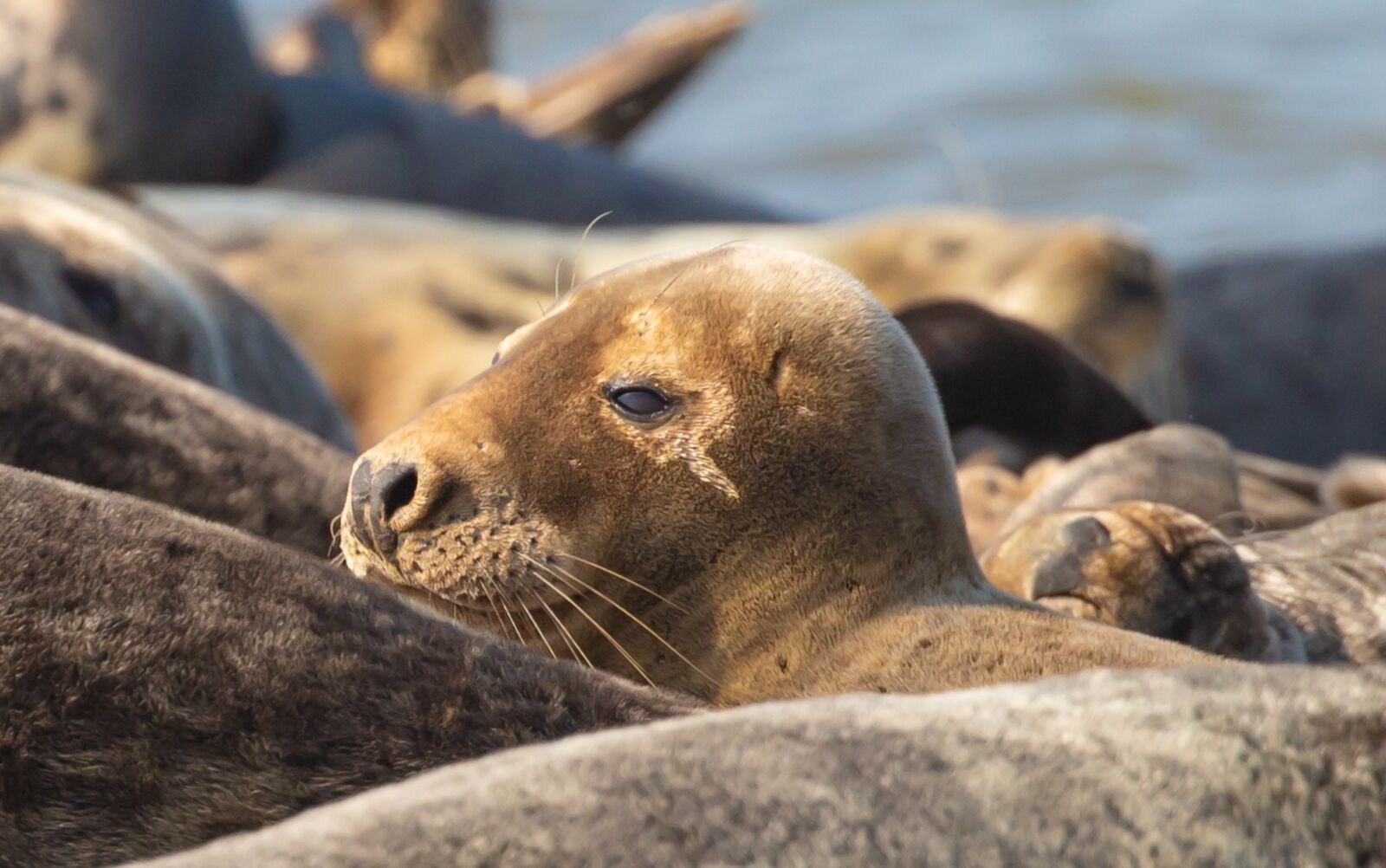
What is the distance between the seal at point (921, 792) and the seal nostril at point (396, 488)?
33.7 inches

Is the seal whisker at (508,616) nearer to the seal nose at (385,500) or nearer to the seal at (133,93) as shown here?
the seal nose at (385,500)

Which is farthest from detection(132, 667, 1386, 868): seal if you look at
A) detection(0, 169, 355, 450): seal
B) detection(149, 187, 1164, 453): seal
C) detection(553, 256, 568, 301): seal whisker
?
detection(149, 187, 1164, 453): seal

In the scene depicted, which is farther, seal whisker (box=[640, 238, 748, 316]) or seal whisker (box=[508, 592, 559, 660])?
seal whisker (box=[640, 238, 748, 316])

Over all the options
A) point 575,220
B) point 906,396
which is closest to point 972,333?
point 906,396

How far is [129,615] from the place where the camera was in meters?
2.00

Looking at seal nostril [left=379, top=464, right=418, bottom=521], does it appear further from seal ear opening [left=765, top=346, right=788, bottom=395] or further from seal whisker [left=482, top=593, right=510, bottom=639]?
seal ear opening [left=765, top=346, right=788, bottom=395]

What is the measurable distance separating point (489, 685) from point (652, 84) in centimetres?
958

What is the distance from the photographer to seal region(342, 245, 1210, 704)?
2613mm

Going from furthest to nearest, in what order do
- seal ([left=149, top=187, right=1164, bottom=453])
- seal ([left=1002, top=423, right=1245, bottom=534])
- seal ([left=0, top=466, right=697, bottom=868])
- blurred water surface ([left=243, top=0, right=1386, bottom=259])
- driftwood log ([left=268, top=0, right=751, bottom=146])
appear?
blurred water surface ([left=243, top=0, right=1386, bottom=259]) → driftwood log ([left=268, top=0, right=751, bottom=146]) → seal ([left=149, top=187, right=1164, bottom=453]) → seal ([left=1002, top=423, right=1245, bottom=534]) → seal ([left=0, top=466, right=697, bottom=868])

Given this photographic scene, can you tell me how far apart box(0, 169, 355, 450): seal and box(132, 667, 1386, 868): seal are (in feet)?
9.81

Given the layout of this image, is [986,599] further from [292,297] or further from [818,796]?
[292,297]

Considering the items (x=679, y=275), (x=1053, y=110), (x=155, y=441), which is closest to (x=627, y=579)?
(x=679, y=275)

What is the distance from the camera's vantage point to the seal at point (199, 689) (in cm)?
191

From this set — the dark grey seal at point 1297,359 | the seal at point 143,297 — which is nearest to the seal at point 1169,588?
the seal at point 143,297
